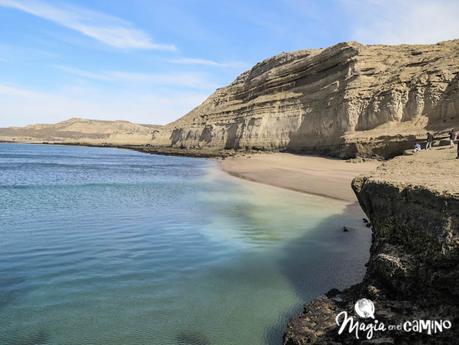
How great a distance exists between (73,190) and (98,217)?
8.58 m

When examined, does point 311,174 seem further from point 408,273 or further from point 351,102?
point 408,273

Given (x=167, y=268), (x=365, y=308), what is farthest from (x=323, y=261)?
(x=365, y=308)

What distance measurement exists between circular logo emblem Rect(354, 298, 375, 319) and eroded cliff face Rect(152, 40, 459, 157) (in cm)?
2440

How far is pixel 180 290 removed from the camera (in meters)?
7.38

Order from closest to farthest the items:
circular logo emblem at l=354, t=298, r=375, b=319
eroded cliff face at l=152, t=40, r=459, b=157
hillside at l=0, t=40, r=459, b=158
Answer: circular logo emblem at l=354, t=298, r=375, b=319 < hillside at l=0, t=40, r=459, b=158 < eroded cliff face at l=152, t=40, r=459, b=157

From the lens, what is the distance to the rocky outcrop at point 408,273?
175 inches

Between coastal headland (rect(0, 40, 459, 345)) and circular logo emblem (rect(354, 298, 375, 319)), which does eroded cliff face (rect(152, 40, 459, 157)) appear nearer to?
coastal headland (rect(0, 40, 459, 345))

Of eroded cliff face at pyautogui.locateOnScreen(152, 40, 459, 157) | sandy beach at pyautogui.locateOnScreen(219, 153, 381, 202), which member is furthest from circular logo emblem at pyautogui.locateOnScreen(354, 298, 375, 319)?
eroded cliff face at pyautogui.locateOnScreen(152, 40, 459, 157)

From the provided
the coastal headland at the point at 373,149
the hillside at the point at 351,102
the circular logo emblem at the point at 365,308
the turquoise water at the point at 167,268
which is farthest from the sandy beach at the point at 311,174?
the circular logo emblem at the point at 365,308

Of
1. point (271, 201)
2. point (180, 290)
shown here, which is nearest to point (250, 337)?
point (180, 290)

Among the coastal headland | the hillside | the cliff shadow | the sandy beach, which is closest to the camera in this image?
the coastal headland

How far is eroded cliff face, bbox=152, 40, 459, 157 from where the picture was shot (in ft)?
95.2

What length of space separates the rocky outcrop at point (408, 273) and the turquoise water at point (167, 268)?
87cm

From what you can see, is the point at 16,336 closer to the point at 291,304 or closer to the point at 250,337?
the point at 250,337
